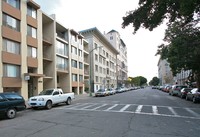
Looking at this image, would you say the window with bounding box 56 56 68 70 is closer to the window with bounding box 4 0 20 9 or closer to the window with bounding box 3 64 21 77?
the window with bounding box 3 64 21 77

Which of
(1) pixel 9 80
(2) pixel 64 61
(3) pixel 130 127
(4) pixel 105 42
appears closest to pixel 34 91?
(1) pixel 9 80

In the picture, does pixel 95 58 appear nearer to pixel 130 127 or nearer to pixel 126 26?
pixel 126 26

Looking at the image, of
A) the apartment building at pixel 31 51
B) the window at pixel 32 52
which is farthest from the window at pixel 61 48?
the window at pixel 32 52

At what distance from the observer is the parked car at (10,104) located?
13.9 meters

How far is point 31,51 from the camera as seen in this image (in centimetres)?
3116

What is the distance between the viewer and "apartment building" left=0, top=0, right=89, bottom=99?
86.4 ft

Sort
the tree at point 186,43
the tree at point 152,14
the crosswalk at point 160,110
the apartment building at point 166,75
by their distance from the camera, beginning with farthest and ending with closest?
1. the apartment building at point 166,75
2. the tree at point 186,43
3. the tree at point 152,14
4. the crosswalk at point 160,110

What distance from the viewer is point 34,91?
32250 millimetres

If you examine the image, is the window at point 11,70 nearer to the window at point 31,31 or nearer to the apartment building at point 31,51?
the apartment building at point 31,51

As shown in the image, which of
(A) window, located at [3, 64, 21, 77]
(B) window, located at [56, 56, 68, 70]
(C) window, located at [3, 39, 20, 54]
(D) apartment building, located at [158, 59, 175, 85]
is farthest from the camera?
(D) apartment building, located at [158, 59, 175, 85]

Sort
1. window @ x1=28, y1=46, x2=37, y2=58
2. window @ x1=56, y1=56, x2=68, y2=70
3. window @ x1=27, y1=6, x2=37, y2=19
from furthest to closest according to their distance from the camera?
window @ x1=56, y1=56, x2=68, y2=70 < window @ x1=27, y1=6, x2=37, y2=19 < window @ x1=28, y1=46, x2=37, y2=58

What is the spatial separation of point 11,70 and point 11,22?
5663 millimetres

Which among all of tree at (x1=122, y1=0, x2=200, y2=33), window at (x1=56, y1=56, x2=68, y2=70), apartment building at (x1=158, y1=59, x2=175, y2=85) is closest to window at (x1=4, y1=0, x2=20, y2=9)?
window at (x1=56, y1=56, x2=68, y2=70)

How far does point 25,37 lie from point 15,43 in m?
2.04
